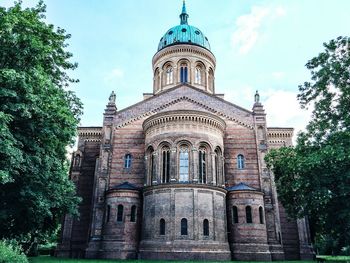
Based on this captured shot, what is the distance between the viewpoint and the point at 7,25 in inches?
483

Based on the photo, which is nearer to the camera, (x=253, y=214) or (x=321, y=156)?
(x=321, y=156)

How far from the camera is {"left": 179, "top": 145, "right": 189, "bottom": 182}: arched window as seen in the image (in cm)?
2210

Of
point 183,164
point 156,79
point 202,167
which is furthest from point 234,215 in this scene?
point 156,79

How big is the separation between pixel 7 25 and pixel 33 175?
21.5 feet

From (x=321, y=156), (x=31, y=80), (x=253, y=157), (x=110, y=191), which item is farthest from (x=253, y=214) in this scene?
(x=31, y=80)

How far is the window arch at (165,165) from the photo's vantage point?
73.8ft

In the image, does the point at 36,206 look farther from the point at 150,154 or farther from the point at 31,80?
the point at 150,154

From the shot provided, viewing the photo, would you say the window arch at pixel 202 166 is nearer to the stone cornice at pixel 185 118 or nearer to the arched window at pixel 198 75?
the stone cornice at pixel 185 118

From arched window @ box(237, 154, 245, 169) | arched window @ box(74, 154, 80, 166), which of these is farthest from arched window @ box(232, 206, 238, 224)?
arched window @ box(74, 154, 80, 166)

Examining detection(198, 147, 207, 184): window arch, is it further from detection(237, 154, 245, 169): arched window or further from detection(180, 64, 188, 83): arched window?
detection(180, 64, 188, 83): arched window

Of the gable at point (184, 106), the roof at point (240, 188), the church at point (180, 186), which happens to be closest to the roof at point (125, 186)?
the church at point (180, 186)

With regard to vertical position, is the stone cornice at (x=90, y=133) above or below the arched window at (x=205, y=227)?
above

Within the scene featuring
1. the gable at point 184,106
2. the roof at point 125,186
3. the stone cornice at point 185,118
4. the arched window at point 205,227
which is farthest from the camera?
the gable at point 184,106

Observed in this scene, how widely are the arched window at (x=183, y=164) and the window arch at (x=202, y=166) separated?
0.97 meters
